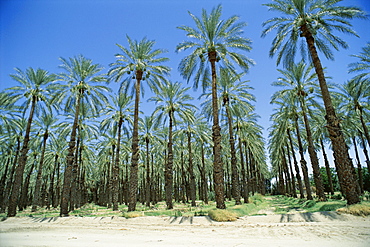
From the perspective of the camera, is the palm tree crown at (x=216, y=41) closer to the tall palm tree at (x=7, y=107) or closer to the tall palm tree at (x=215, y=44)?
the tall palm tree at (x=215, y=44)

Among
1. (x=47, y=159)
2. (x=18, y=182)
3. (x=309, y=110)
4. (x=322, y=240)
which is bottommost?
(x=322, y=240)

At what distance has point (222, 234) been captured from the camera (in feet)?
27.2

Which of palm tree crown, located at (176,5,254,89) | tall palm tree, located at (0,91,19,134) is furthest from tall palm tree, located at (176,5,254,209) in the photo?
tall palm tree, located at (0,91,19,134)

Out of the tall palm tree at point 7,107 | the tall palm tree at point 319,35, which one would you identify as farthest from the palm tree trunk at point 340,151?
the tall palm tree at point 7,107

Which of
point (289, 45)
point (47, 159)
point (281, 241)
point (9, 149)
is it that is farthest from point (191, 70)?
point (9, 149)

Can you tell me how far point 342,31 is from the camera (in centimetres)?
1532

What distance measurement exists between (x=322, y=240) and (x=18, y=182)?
23291mm

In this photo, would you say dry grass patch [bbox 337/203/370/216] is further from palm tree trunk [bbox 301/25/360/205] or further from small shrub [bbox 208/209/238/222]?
small shrub [bbox 208/209/238/222]

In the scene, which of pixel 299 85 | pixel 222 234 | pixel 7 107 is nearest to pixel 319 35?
pixel 299 85

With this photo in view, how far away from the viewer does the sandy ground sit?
6.56m

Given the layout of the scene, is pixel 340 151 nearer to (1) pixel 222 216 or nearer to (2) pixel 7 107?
(1) pixel 222 216

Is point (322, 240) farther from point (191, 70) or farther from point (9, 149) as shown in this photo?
point (9, 149)

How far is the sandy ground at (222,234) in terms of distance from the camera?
6558 mm

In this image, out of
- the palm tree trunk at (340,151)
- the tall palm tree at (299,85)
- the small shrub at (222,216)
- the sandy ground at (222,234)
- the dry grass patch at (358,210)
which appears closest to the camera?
the sandy ground at (222,234)
